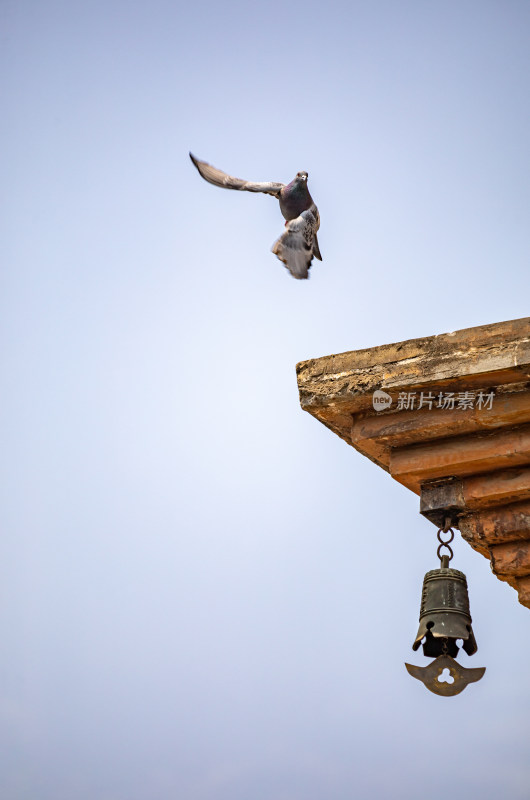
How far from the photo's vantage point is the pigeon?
5602 millimetres

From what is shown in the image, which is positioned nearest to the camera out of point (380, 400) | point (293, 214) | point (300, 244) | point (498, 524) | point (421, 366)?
point (421, 366)

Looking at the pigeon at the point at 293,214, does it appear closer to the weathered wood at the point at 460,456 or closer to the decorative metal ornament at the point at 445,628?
the weathered wood at the point at 460,456

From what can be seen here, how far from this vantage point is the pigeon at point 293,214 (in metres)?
5.60

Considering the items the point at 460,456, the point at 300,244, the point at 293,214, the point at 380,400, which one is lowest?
the point at 460,456

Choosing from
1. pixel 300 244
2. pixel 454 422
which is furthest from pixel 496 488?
pixel 300 244

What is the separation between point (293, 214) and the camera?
6.17 metres

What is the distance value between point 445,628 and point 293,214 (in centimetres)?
350

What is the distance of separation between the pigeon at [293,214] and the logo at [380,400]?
2146 millimetres

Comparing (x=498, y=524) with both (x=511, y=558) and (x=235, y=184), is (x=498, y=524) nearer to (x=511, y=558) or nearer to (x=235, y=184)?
(x=511, y=558)

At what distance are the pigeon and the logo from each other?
2146mm

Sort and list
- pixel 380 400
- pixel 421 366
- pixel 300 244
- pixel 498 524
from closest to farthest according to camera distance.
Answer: pixel 421 366, pixel 380 400, pixel 498 524, pixel 300 244

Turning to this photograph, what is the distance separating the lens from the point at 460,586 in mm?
3570

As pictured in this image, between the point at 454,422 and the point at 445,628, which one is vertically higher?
the point at 454,422

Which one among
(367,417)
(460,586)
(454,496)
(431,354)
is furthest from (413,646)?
(431,354)
